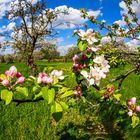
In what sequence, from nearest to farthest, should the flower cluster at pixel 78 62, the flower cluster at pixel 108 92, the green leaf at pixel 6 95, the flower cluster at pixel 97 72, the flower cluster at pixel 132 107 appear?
the green leaf at pixel 6 95, the flower cluster at pixel 97 72, the flower cluster at pixel 78 62, the flower cluster at pixel 132 107, the flower cluster at pixel 108 92

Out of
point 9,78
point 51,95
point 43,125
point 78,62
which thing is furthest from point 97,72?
point 43,125

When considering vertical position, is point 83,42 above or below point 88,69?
above

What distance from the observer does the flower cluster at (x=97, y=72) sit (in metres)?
3.41

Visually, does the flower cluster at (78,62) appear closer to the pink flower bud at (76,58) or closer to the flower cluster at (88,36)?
the pink flower bud at (76,58)

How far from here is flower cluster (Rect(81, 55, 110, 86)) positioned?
3410 mm

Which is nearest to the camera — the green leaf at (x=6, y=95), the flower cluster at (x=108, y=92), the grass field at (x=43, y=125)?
the green leaf at (x=6, y=95)

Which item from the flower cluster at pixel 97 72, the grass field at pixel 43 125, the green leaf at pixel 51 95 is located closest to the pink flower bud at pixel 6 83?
the green leaf at pixel 51 95

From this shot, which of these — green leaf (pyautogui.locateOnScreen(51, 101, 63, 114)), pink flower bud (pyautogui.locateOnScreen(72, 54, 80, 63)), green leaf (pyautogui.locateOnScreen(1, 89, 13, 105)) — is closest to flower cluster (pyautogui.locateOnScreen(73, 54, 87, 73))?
pink flower bud (pyautogui.locateOnScreen(72, 54, 80, 63))


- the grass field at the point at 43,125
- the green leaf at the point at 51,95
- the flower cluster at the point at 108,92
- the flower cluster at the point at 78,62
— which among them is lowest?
the grass field at the point at 43,125

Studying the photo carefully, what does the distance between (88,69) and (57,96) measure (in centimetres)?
75

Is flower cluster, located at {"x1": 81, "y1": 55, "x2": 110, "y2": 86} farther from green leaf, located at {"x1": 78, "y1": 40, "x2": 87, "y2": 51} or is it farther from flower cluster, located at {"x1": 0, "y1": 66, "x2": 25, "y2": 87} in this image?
flower cluster, located at {"x1": 0, "y1": 66, "x2": 25, "y2": 87}

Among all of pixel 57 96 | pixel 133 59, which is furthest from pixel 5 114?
pixel 57 96

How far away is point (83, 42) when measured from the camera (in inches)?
139

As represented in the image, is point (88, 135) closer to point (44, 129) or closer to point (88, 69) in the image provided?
point (44, 129)
